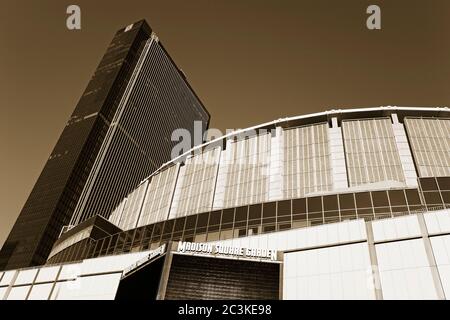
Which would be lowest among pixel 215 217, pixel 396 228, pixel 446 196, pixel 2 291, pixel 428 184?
pixel 2 291

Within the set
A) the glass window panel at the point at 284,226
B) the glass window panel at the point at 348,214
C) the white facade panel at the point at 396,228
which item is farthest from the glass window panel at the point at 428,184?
the glass window panel at the point at 284,226

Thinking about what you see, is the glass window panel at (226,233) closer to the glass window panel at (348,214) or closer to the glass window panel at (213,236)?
the glass window panel at (213,236)

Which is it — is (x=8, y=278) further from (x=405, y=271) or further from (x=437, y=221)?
(x=437, y=221)

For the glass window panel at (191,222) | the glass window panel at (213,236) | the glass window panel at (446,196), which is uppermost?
the glass window panel at (446,196)

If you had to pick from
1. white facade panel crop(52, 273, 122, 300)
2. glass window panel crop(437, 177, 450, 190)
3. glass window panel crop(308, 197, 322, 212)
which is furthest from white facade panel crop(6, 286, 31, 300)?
glass window panel crop(437, 177, 450, 190)

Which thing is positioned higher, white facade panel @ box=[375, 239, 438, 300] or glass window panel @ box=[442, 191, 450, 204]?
glass window panel @ box=[442, 191, 450, 204]

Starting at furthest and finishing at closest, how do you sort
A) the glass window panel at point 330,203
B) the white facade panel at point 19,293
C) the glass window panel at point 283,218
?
the white facade panel at point 19,293
the glass window panel at point 283,218
the glass window panel at point 330,203

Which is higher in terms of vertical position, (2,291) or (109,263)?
(109,263)

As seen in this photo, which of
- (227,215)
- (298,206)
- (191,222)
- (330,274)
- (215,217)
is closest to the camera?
(330,274)

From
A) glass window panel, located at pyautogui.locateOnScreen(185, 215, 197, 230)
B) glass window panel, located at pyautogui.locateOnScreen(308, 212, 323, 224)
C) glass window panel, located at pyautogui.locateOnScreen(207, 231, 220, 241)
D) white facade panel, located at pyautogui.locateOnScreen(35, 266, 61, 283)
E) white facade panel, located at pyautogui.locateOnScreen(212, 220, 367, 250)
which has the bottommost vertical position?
white facade panel, located at pyautogui.locateOnScreen(35, 266, 61, 283)

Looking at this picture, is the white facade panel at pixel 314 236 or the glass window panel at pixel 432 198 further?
the glass window panel at pixel 432 198

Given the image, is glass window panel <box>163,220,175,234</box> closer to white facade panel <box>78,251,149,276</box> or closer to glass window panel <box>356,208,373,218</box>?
white facade panel <box>78,251,149,276</box>

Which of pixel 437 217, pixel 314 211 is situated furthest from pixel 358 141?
pixel 437 217

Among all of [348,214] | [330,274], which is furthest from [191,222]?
[330,274]
